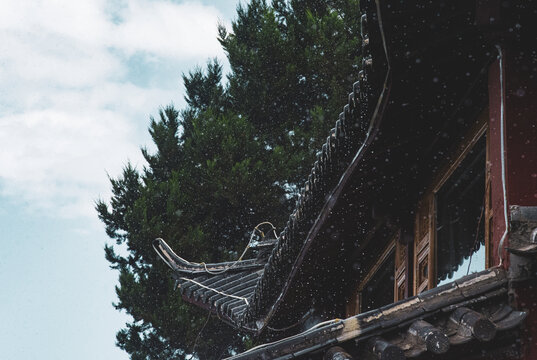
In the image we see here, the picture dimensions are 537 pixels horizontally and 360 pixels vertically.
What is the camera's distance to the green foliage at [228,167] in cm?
1702

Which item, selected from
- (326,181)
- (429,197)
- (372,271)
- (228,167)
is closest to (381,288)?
(372,271)

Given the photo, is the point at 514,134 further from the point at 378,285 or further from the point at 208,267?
the point at 208,267

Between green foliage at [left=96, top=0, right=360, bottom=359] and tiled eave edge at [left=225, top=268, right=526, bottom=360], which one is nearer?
tiled eave edge at [left=225, top=268, right=526, bottom=360]

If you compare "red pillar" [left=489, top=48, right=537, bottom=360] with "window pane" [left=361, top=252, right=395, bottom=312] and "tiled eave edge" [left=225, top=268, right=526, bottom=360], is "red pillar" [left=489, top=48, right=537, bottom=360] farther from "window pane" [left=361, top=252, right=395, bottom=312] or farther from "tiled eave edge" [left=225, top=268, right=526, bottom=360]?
"window pane" [left=361, top=252, right=395, bottom=312]

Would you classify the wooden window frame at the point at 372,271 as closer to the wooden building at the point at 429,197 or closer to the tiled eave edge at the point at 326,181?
the wooden building at the point at 429,197

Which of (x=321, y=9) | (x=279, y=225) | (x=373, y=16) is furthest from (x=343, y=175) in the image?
(x=321, y=9)

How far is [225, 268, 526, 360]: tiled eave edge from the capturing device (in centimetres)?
359

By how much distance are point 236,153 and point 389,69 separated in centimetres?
1361

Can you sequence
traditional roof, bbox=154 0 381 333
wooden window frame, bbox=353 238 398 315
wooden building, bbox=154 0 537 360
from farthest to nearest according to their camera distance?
wooden window frame, bbox=353 238 398 315 < traditional roof, bbox=154 0 381 333 < wooden building, bbox=154 0 537 360

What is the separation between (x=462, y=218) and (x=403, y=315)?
173cm

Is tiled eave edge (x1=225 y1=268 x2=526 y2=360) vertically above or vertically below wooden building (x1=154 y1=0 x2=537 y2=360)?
below

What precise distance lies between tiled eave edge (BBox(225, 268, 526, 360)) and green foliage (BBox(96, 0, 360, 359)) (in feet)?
41.3

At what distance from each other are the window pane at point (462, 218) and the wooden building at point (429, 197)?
0.04 ft

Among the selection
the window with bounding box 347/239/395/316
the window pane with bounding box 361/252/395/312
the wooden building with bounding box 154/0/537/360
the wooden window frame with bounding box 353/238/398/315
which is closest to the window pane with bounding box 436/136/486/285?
the wooden building with bounding box 154/0/537/360
